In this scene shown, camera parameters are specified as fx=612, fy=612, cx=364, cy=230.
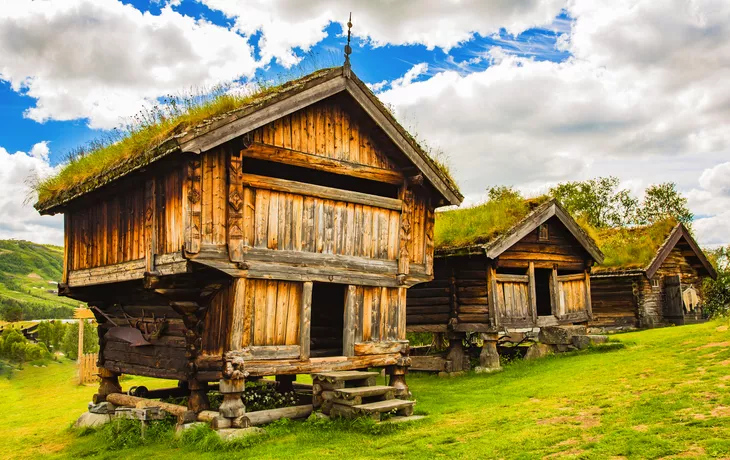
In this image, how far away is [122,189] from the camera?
13430 mm

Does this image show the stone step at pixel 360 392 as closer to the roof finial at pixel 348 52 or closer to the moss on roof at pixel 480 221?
→ the roof finial at pixel 348 52

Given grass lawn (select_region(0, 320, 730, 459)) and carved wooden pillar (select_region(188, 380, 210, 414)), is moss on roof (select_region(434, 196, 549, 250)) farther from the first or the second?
carved wooden pillar (select_region(188, 380, 210, 414))

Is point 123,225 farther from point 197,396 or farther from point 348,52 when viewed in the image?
point 348,52

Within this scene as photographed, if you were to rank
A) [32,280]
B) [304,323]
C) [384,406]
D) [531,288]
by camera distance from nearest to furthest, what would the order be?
[384,406], [304,323], [531,288], [32,280]

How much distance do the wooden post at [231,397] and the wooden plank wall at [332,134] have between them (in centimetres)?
462

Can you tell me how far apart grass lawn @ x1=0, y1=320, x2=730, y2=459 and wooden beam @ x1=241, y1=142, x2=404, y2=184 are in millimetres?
5178

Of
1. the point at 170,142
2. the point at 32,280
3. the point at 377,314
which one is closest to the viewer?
the point at 170,142

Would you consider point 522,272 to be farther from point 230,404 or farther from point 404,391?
point 230,404

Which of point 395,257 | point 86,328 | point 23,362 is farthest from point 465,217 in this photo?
point 86,328

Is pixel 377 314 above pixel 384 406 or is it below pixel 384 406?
above

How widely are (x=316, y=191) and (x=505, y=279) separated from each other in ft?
29.5

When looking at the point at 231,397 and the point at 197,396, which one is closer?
the point at 231,397

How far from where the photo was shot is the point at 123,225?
1344 centimetres

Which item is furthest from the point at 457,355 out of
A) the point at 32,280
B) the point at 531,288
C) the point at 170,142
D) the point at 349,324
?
the point at 32,280
